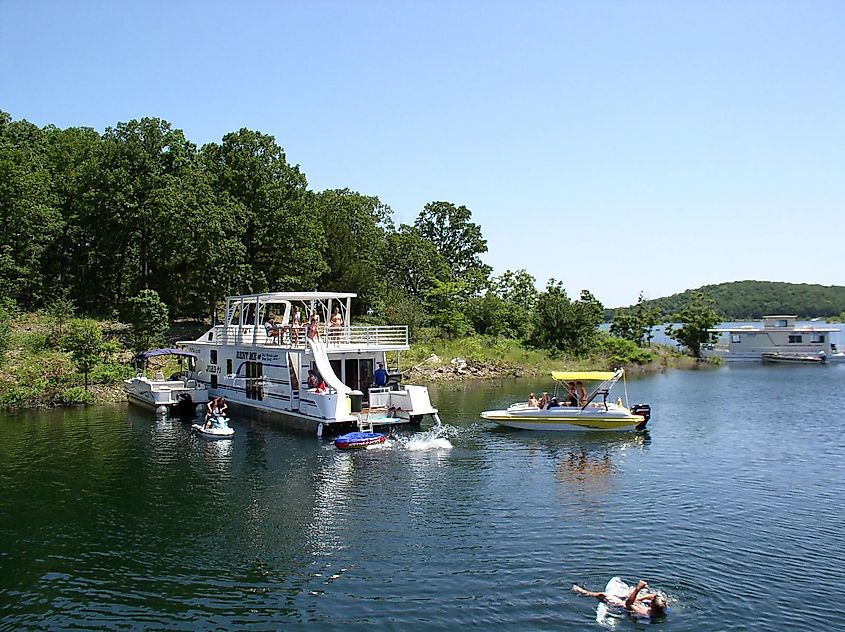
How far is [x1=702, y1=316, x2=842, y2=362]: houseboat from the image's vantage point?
87.6 metres

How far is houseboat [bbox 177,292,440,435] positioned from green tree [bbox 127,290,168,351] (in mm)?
12156

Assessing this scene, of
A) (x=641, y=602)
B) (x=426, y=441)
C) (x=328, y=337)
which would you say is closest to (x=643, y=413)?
(x=426, y=441)

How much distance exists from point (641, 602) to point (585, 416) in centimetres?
2135

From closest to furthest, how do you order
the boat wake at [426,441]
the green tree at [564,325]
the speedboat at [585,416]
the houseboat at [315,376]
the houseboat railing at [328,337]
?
the boat wake at [426,441], the houseboat at [315,376], the speedboat at [585,416], the houseboat railing at [328,337], the green tree at [564,325]

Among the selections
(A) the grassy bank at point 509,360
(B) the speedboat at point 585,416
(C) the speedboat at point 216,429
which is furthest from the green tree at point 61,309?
(B) the speedboat at point 585,416

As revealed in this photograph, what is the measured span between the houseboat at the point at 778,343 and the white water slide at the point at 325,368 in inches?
2489

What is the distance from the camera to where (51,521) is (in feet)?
72.0

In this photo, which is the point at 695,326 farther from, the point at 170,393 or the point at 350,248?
the point at 170,393

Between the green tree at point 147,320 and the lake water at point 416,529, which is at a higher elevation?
the green tree at point 147,320

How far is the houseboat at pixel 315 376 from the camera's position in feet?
113

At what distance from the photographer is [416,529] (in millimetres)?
20953

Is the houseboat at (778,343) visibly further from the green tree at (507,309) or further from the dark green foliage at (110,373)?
the dark green foliage at (110,373)

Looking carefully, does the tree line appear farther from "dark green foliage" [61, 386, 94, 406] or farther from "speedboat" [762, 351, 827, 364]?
"speedboat" [762, 351, 827, 364]

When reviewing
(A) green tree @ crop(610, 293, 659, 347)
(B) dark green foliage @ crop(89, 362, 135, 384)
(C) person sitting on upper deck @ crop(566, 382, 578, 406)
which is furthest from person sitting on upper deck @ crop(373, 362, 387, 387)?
(A) green tree @ crop(610, 293, 659, 347)
